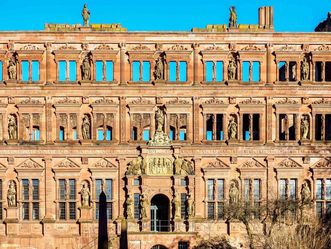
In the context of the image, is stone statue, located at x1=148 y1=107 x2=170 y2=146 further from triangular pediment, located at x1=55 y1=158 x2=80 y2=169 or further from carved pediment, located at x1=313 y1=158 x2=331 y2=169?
carved pediment, located at x1=313 y1=158 x2=331 y2=169

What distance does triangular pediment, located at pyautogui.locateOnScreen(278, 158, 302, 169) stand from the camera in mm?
42656

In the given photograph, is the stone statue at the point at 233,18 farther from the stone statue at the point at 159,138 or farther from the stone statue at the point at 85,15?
the stone statue at the point at 85,15

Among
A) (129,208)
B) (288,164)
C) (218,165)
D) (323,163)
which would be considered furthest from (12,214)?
(323,163)

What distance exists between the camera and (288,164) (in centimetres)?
4272

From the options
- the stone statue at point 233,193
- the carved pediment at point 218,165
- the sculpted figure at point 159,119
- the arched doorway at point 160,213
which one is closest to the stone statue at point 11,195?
the arched doorway at point 160,213

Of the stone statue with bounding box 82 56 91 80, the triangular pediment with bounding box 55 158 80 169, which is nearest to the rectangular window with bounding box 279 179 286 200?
the triangular pediment with bounding box 55 158 80 169

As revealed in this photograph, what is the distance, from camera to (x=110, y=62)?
141 ft

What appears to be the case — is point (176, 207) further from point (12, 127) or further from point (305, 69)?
point (305, 69)

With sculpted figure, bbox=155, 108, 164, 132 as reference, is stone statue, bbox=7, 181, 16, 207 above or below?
below

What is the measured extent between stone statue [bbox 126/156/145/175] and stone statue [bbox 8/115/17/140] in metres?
9.07

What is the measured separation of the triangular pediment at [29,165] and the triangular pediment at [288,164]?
1825 cm

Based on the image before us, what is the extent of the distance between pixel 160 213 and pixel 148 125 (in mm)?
6862

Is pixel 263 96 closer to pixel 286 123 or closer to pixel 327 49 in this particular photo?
pixel 286 123

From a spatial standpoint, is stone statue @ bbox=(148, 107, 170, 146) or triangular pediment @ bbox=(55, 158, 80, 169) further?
triangular pediment @ bbox=(55, 158, 80, 169)
